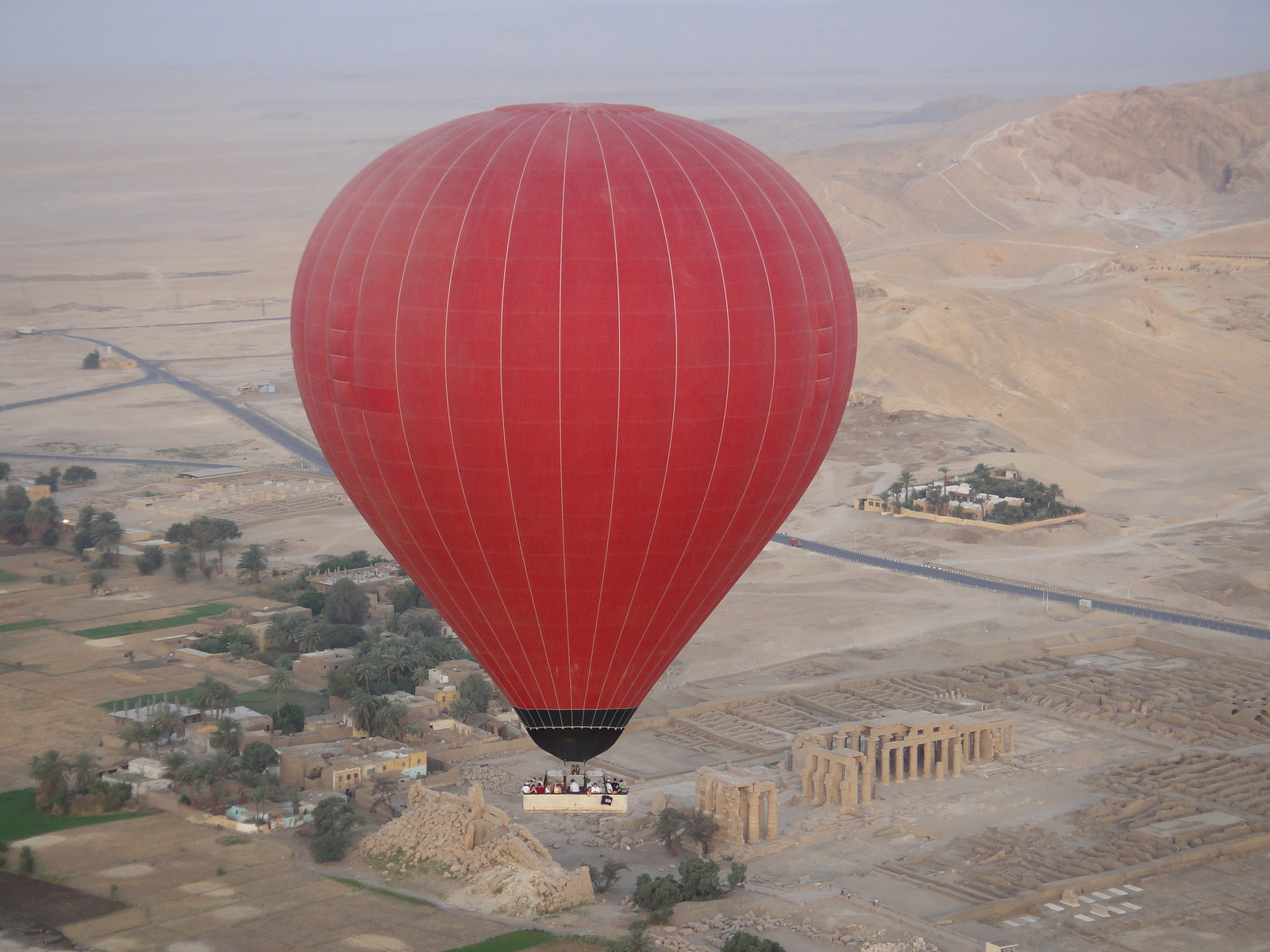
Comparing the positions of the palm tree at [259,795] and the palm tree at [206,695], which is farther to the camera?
the palm tree at [206,695]

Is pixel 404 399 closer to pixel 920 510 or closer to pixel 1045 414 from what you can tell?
pixel 920 510

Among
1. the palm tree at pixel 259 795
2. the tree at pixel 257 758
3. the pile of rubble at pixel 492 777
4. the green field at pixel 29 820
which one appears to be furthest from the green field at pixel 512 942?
the green field at pixel 29 820

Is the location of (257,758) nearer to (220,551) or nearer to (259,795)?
(259,795)

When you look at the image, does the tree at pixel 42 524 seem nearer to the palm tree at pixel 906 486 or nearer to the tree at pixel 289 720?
the tree at pixel 289 720

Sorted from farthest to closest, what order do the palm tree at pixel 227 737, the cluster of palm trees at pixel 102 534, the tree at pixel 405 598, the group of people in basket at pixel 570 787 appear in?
the cluster of palm trees at pixel 102 534 → the tree at pixel 405 598 → the palm tree at pixel 227 737 → the group of people in basket at pixel 570 787

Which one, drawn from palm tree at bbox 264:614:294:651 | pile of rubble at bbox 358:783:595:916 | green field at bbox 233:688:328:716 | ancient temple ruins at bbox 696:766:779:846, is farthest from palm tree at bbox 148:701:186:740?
ancient temple ruins at bbox 696:766:779:846

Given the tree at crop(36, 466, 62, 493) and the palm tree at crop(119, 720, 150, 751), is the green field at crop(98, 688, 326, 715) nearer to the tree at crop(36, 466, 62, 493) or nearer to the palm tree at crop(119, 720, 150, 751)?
the palm tree at crop(119, 720, 150, 751)

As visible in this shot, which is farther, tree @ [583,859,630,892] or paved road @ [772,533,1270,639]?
paved road @ [772,533,1270,639]
